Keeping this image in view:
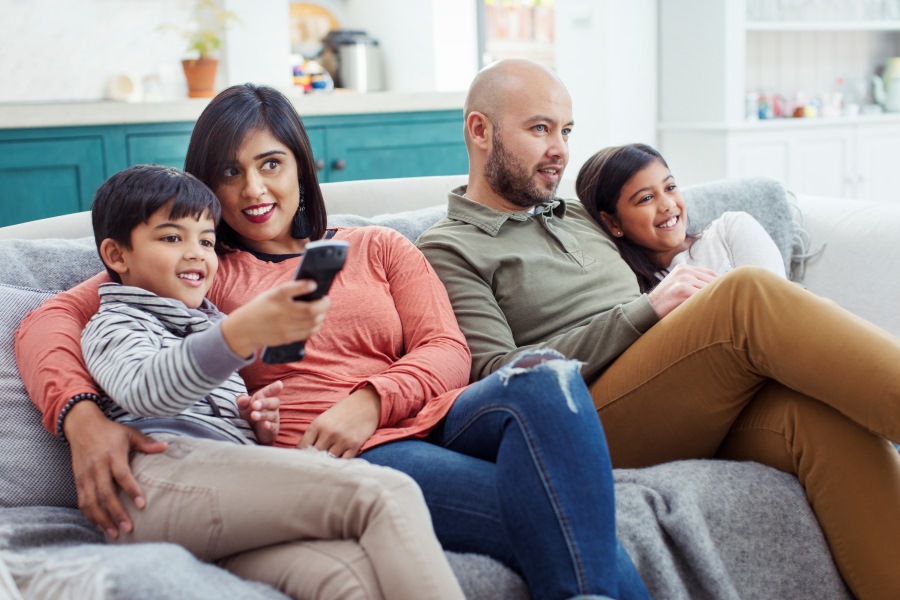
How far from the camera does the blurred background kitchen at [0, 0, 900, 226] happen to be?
3.74 meters

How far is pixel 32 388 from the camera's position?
1339mm

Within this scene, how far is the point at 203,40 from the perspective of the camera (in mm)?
3848

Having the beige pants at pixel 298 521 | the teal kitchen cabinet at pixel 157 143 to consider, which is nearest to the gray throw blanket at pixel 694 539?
the beige pants at pixel 298 521

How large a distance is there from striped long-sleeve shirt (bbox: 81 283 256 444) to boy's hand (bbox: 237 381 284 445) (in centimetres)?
2

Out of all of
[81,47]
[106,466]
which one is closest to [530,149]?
[106,466]

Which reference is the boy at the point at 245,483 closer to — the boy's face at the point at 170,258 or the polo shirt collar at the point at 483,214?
the boy's face at the point at 170,258

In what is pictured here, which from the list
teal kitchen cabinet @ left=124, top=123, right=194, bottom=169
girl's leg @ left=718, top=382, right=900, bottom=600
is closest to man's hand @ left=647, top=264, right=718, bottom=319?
girl's leg @ left=718, top=382, right=900, bottom=600

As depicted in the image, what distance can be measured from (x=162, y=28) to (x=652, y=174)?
8.88ft

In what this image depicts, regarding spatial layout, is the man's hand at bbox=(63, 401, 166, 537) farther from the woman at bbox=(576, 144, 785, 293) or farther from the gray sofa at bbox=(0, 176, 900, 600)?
the woman at bbox=(576, 144, 785, 293)

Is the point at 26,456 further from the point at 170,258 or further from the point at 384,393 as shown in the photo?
the point at 384,393

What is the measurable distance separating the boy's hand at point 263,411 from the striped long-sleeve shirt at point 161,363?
0.06 feet

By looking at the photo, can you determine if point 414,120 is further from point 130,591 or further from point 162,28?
point 130,591

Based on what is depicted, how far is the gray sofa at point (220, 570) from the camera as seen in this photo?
1.06m

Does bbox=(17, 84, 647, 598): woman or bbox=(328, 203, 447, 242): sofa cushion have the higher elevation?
bbox=(328, 203, 447, 242): sofa cushion
